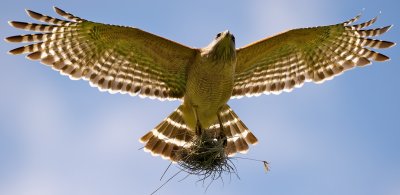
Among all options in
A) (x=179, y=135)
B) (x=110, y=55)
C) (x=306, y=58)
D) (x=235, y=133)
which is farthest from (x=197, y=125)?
(x=306, y=58)

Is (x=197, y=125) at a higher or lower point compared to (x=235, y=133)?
higher

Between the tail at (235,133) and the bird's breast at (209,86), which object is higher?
the bird's breast at (209,86)

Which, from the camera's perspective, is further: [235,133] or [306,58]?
[235,133]

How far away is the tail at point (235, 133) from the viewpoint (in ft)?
37.2

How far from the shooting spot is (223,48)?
32.4ft

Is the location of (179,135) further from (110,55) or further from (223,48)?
(223,48)

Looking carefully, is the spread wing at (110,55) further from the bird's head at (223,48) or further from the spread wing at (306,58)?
the spread wing at (306,58)

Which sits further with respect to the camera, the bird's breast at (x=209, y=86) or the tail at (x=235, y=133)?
the tail at (x=235, y=133)

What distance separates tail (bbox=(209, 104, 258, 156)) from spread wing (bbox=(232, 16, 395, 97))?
0.37 m

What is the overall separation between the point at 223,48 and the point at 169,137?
2.05 m

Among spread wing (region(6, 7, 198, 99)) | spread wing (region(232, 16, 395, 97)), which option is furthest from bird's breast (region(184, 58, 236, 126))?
spread wing (region(232, 16, 395, 97))

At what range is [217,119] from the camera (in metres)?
10.9

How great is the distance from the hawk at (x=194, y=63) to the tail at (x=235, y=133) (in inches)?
0.6

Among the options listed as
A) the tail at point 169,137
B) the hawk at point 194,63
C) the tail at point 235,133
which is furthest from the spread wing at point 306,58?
the tail at point 169,137
